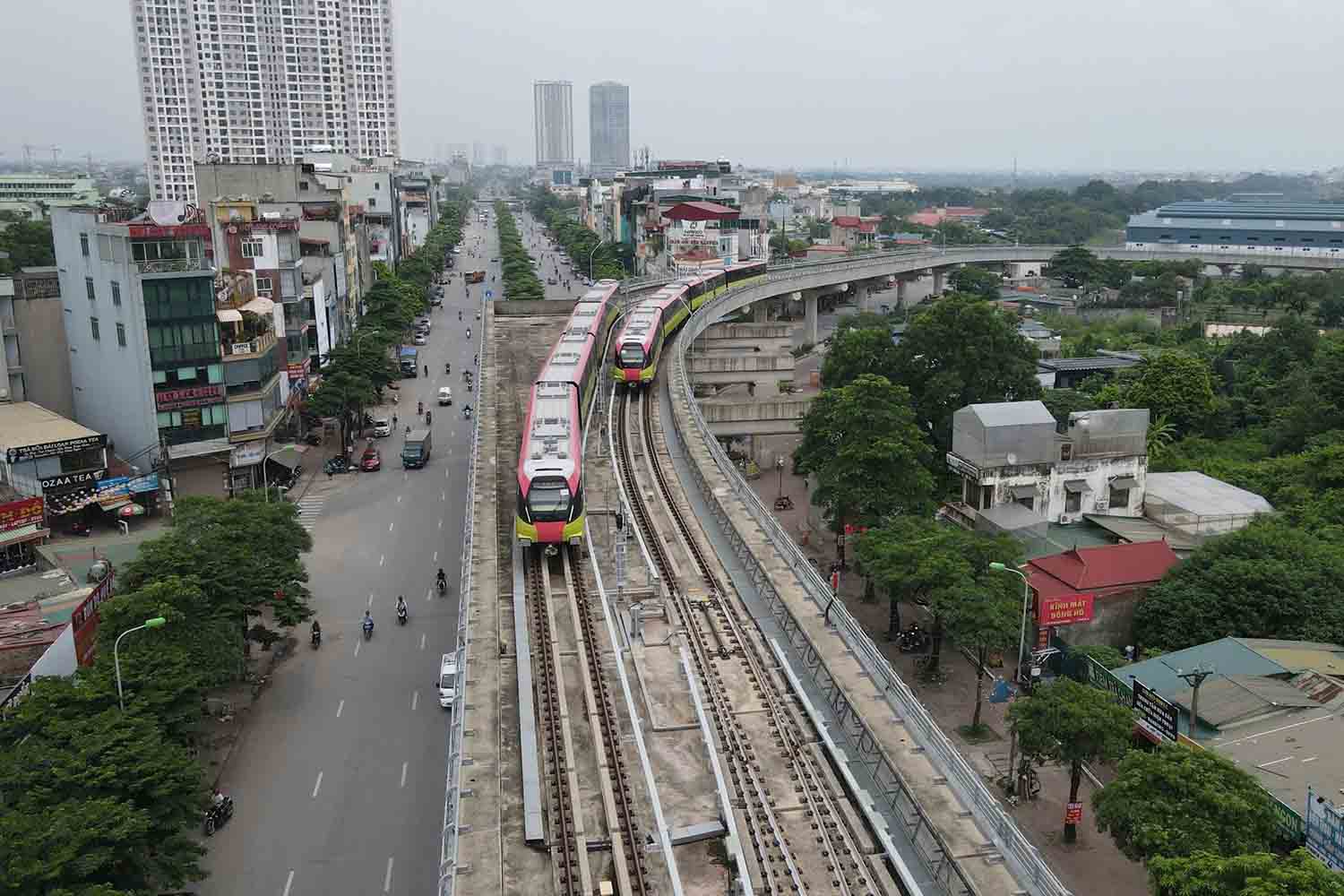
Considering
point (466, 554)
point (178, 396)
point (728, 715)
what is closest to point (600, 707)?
point (728, 715)

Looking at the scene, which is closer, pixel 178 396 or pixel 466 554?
pixel 466 554

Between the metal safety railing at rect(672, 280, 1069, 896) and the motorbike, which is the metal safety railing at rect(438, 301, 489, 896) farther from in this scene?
the metal safety railing at rect(672, 280, 1069, 896)

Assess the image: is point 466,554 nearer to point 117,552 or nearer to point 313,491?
point 117,552

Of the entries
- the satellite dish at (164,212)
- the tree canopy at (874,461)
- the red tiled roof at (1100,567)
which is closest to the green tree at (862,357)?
the tree canopy at (874,461)

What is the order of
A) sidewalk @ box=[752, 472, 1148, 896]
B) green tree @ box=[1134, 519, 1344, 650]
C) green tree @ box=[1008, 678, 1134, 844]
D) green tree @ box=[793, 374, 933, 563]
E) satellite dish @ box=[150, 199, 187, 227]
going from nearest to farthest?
green tree @ box=[1008, 678, 1134, 844], sidewalk @ box=[752, 472, 1148, 896], green tree @ box=[1134, 519, 1344, 650], green tree @ box=[793, 374, 933, 563], satellite dish @ box=[150, 199, 187, 227]

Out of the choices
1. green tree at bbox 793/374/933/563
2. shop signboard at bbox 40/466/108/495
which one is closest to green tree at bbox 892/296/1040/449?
green tree at bbox 793/374/933/563

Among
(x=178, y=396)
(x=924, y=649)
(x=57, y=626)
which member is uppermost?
(x=178, y=396)

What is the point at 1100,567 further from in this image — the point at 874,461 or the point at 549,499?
the point at 549,499
